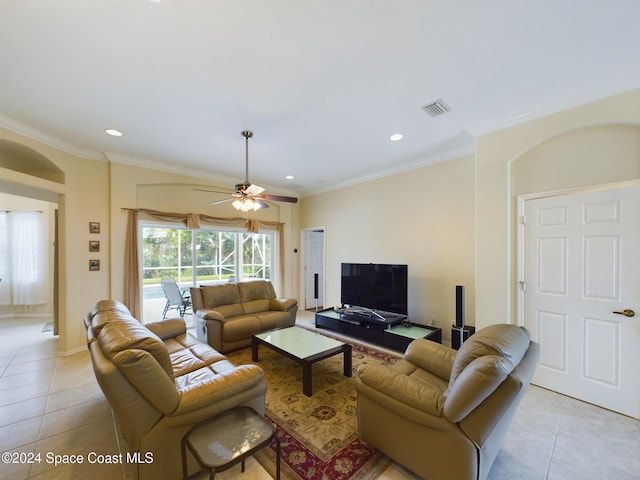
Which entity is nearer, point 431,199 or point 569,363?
point 569,363

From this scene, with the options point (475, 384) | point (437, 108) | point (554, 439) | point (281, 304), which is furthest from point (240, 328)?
point (437, 108)

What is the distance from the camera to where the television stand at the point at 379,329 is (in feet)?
12.2

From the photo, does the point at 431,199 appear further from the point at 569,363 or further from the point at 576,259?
the point at 569,363

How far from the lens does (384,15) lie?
1.66 m

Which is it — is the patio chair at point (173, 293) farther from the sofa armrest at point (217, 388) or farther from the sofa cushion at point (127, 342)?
the sofa armrest at point (217, 388)

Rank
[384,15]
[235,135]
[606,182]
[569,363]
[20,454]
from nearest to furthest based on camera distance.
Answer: [384,15] < [20,454] < [606,182] < [569,363] < [235,135]

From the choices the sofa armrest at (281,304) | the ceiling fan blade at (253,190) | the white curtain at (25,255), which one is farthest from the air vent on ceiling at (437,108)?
the white curtain at (25,255)

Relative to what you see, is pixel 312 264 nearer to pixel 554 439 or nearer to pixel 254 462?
pixel 254 462

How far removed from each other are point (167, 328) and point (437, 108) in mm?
4021

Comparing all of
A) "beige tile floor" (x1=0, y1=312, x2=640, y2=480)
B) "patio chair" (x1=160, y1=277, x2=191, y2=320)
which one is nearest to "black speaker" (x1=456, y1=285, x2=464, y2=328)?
"beige tile floor" (x1=0, y1=312, x2=640, y2=480)

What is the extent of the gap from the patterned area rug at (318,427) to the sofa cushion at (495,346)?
912 millimetres

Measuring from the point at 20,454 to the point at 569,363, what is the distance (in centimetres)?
480

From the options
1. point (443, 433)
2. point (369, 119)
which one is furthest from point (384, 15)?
point (443, 433)

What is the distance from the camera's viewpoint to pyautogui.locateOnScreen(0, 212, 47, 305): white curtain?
5484 mm
